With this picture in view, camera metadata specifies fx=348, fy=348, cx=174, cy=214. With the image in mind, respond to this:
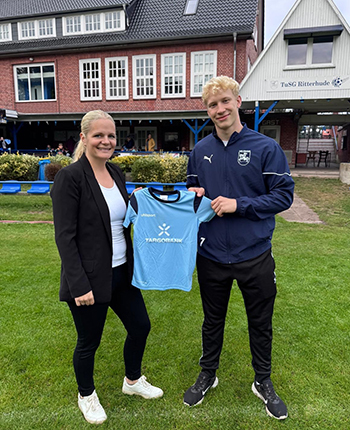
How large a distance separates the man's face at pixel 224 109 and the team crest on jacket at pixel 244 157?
0.18m

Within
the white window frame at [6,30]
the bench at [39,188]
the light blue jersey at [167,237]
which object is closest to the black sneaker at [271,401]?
the light blue jersey at [167,237]

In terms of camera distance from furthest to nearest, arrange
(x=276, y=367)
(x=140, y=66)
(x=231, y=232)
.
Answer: (x=140, y=66)
(x=276, y=367)
(x=231, y=232)

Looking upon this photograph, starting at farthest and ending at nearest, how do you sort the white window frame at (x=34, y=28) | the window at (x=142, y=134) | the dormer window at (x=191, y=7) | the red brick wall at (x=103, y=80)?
the window at (x=142, y=134), the white window frame at (x=34, y=28), the dormer window at (x=191, y=7), the red brick wall at (x=103, y=80)

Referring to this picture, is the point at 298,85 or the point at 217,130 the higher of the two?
the point at 298,85

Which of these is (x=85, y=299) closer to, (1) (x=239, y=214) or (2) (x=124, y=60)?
(1) (x=239, y=214)

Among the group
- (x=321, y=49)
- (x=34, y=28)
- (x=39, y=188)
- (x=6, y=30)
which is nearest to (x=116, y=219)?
(x=39, y=188)

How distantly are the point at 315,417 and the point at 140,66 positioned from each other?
2032 centimetres

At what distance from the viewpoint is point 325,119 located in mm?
21875

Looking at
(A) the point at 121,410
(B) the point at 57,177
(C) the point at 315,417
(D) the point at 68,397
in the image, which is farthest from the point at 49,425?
(C) the point at 315,417

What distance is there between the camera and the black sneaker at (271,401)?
8.05ft

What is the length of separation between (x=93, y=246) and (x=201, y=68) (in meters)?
18.8

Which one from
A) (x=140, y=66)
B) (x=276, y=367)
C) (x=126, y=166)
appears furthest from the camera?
(x=140, y=66)

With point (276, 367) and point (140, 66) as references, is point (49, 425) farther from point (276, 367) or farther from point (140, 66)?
point (140, 66)

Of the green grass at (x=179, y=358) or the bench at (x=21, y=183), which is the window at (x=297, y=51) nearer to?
the bench at (x=21, y=183)
